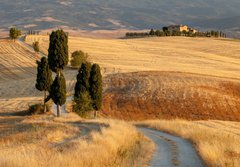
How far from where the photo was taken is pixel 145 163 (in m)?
21.6

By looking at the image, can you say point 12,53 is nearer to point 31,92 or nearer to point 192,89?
point 31,92

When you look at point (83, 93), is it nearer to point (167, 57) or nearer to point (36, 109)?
point (36, 109)

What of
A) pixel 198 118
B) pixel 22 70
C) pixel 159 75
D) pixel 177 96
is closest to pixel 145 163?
pixel 198 118

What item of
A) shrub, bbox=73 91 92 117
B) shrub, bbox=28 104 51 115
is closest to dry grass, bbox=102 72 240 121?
shrub, bbox=73 91 92 117

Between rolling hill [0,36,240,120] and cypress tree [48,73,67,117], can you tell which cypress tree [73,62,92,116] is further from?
rolling hill [0,36,240,120]

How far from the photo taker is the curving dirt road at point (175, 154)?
21.7 m

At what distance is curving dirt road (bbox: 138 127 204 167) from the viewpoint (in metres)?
21.7

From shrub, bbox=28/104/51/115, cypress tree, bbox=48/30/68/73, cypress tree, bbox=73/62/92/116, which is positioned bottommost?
shrub, bbox=28/104/51/115

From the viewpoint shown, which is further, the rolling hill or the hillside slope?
the hillside slope

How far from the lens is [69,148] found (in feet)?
80.8

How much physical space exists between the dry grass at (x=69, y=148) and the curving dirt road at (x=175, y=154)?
2.24ft

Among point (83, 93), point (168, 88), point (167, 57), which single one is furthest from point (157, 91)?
point (167, 57)

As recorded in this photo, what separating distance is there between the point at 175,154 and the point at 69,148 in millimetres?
5435

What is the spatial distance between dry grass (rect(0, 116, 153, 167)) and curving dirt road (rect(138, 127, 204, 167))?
0.68m
